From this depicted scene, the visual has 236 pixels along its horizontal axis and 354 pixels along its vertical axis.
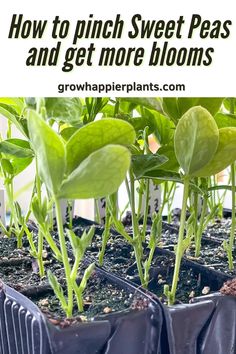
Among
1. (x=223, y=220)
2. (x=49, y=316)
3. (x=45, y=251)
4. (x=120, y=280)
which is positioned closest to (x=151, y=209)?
(x=223, y=220)

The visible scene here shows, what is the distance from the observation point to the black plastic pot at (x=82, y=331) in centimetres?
39

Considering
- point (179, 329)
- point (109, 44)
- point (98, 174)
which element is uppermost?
point (109, 44)

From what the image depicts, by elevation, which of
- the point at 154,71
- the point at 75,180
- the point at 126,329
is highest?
the point at 154,71

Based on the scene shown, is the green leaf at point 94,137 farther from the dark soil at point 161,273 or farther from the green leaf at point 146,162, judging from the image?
the dark soil at point 161,273

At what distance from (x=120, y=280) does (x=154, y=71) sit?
8.8 inches

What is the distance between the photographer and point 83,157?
385 millimetres

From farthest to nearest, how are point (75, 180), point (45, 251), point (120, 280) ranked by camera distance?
point (45, 251) → point (120, 280) → point (75, 180)

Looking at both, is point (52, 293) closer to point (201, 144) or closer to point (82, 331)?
point (82, 331)

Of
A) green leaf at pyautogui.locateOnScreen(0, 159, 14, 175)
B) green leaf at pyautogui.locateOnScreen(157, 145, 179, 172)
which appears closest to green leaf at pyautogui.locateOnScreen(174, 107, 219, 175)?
green leaf at pyautogui.locateOnScreen(157, 145, 179, 172)

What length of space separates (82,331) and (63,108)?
0.64 feet

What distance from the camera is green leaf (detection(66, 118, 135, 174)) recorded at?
37cm

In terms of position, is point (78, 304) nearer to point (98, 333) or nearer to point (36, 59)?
point (98, 333)

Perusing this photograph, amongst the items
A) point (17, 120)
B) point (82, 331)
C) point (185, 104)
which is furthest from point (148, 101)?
point (82, 331)

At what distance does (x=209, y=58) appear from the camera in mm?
418
